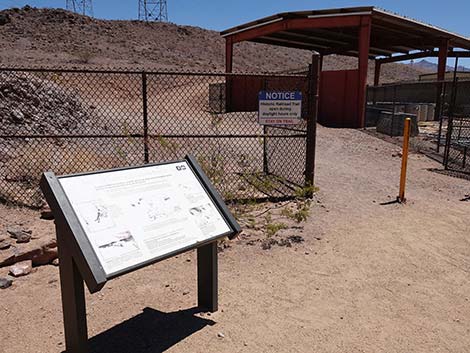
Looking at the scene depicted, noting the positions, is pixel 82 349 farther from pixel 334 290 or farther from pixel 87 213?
pixel 334 290

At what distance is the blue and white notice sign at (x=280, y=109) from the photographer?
678cm

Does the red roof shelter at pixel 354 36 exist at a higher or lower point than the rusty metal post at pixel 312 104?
higher

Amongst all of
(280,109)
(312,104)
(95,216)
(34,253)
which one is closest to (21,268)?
(34,253)

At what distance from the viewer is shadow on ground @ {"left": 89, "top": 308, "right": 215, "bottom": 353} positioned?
3176mm

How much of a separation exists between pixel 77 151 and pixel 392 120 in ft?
37.4

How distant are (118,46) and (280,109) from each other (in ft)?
148

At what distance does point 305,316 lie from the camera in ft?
11.9

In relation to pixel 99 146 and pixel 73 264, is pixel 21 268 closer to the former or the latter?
pixel 73 264

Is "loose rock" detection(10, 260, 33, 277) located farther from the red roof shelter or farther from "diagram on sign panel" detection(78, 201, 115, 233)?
the red roof shelter

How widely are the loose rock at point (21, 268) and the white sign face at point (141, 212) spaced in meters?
1.93

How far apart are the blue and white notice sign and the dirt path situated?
170cm

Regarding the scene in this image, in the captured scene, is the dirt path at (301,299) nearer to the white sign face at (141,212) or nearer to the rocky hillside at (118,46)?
the white sign face at (141,212)

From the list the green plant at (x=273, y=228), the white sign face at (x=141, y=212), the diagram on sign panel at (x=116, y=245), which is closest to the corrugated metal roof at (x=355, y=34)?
the green plant at (x=273, y=228)

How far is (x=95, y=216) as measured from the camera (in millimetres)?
2760
